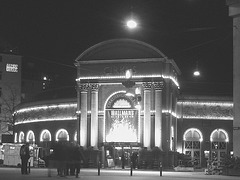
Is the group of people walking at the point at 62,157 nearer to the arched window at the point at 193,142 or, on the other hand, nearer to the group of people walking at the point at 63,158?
the group of people walking at the point at 63,158

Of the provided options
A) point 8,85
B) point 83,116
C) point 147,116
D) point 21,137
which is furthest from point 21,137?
point 8,85

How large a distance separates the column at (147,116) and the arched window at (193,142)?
13.8 meters

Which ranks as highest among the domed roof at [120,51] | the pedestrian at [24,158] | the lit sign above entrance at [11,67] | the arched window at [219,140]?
the lit sign above entrance at [11,67]

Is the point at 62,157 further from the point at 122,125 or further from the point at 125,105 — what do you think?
the point at 125,105

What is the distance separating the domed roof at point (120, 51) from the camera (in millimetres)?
74000

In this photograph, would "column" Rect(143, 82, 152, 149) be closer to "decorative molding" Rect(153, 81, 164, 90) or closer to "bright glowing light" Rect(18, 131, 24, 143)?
"decorative molding" Rect(153, 81, 164, 90)

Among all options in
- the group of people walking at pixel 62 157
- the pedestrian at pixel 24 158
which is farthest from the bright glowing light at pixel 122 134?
the group of people walking at pixel 62 157

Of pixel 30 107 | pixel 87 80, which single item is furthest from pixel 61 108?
pixel 87 80

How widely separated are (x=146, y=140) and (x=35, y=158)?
1353 cm

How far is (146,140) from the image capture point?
7256 cm

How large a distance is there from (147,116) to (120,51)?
29.0 ft

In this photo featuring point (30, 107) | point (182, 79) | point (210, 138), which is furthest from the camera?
point (182, 79)

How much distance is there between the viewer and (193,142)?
8569cm

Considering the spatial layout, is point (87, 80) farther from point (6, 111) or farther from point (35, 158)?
point (6, 111)
